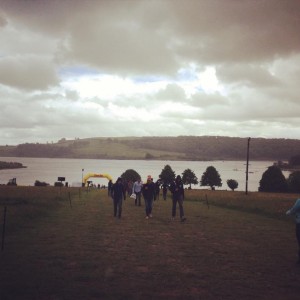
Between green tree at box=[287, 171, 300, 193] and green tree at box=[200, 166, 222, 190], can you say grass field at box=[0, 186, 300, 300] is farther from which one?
green tree at box=[200, 166, 222, 190]

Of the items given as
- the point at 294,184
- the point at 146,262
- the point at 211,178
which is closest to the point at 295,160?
the point at 211,178

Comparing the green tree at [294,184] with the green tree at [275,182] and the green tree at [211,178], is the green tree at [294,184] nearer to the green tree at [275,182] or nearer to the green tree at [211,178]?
the green tree at [275,182]

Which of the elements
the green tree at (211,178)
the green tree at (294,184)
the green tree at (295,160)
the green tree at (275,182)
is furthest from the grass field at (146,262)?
the green tree at (295,160)

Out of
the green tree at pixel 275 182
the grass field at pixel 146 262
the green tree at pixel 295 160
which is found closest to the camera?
the grass field at pixel 146 262

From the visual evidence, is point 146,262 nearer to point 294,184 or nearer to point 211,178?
point 294,184

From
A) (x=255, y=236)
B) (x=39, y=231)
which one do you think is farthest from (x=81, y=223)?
(x=255, y=236)

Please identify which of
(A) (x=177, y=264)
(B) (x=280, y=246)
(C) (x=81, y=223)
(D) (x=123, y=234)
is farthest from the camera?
(C) (x=81, y=223)

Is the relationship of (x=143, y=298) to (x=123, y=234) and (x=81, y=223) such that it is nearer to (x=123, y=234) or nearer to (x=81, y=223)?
(x=123, y=234)

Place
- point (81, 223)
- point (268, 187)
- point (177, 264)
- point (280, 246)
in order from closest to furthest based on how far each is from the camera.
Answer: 1. point (177, 264)
2. point (280, 246)
3. point (81, 223)
4. point (268, 187)

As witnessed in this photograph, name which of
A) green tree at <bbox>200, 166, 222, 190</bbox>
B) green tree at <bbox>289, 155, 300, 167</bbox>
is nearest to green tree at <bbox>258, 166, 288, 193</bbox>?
green tree at <bbox>200, 166, 222, 190</bbox>

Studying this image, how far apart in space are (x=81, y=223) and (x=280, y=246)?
8.57 m

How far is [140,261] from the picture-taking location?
9.02 metres

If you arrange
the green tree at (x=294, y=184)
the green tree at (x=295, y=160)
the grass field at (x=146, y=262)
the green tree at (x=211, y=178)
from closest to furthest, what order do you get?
the grass field at (x=146, y=262), the green tree at (x=294, y=184), the green tree at (x=211, y=178), the green tree at (x=295, y=160)

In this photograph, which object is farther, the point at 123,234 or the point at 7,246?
the point at 123,234
